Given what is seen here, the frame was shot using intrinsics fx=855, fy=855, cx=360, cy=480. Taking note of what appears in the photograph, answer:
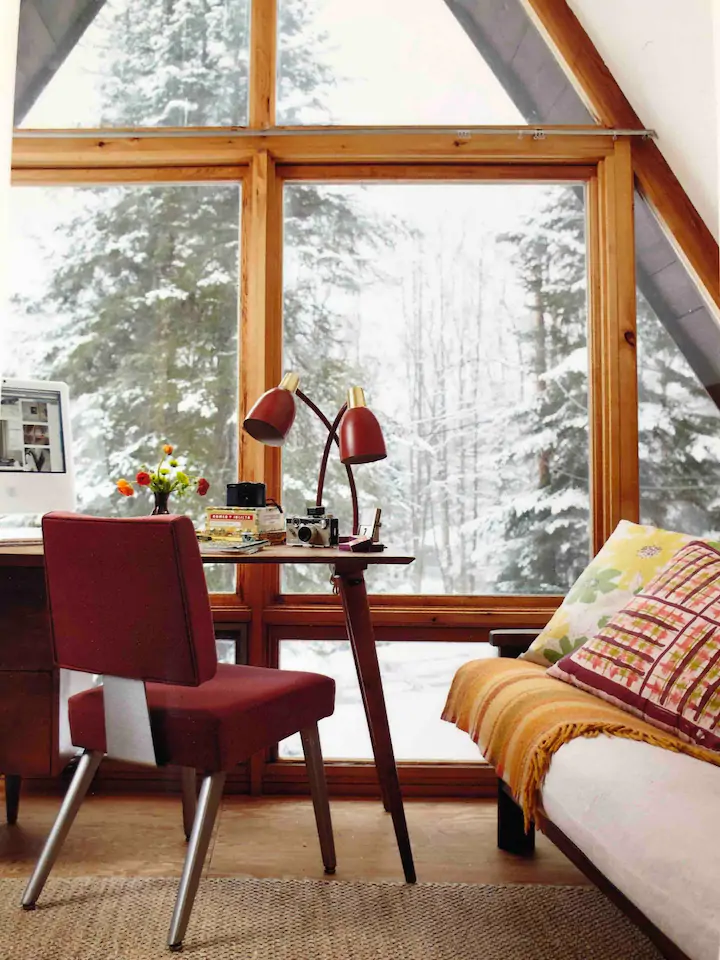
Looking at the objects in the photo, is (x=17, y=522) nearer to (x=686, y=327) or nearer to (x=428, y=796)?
(x=428, y=796)

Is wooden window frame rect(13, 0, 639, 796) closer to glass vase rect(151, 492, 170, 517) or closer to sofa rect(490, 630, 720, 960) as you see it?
glass vase rect(151, 492, 170, 517)

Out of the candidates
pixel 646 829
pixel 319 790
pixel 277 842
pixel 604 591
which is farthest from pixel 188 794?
pixel 646 829

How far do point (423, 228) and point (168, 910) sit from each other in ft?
7.13

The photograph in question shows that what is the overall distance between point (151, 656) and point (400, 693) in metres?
1.30

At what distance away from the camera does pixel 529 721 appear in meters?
1.77

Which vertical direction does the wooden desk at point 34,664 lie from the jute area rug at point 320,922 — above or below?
above

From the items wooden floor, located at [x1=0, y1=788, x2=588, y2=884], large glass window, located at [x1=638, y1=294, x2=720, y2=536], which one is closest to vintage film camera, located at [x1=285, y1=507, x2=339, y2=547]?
wooden floor, located at [x1=0, y1=788, x2=588, y2=884]

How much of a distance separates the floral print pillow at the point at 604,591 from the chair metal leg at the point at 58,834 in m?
1.12

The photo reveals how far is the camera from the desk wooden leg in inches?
82.5

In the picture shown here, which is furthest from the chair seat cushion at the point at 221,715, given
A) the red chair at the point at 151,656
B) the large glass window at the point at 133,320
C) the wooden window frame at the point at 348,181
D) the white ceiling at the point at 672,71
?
the white ceiling at the point at 672,71

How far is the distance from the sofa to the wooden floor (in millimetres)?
575

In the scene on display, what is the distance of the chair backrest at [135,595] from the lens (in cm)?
Answer: 167

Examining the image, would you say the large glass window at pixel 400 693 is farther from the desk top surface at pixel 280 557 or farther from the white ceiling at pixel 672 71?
the white ceiling at pixel 672 71

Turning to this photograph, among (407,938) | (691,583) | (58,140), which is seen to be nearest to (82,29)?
(58,140)
